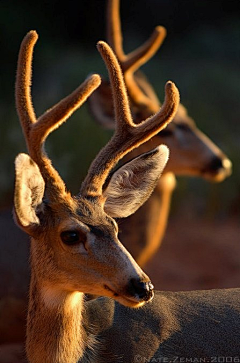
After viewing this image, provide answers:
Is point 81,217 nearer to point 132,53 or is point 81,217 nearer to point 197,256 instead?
point 132,53

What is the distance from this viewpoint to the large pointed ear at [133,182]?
12.4ft

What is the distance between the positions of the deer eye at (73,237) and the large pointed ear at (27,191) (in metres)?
0.13

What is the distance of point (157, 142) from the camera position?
241 inches

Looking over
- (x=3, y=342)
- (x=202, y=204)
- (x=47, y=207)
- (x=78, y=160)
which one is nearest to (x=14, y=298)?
(x=3, y=342)

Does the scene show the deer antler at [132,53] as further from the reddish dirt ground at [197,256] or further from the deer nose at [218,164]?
the reddish dirt ground at [197,256]

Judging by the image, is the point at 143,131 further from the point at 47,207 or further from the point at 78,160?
the point at 78,160

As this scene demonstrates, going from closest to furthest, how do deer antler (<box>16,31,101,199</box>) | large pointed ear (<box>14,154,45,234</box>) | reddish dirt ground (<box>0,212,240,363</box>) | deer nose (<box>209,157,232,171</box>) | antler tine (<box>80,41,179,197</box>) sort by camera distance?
large pointed ear (<box>14,154,45,234</box>) → deer antler (<box>16,31,101,199</box>) → antler tine (<box>80,41,179,197</box>) → deer nose (<box>209,157,232,171</box>) → reddish dirt ground (<box>0,212,240,363</box>)

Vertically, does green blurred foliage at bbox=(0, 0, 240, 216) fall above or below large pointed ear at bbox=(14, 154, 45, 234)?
below

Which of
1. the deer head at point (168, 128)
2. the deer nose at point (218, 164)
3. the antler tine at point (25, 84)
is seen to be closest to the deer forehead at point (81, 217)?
→ the antler tine at point (25, 84)

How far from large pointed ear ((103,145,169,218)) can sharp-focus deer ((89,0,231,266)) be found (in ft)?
6.21

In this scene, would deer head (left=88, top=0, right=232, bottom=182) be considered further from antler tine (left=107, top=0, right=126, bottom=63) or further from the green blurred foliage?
the green blurred foliage

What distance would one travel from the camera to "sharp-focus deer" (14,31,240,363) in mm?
3350

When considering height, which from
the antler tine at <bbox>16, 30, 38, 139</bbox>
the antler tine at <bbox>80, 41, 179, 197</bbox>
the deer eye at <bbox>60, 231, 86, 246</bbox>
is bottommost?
the deer eye at <bbox>60, 231, 86, 246</bbox>

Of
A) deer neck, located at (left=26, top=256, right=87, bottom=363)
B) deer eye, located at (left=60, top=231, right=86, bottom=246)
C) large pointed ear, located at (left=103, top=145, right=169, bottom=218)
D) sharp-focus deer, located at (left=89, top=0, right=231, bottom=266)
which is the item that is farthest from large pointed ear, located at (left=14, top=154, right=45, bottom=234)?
sharp-focus deer, located at (left=89, top=0, right=231, bottom=266)
